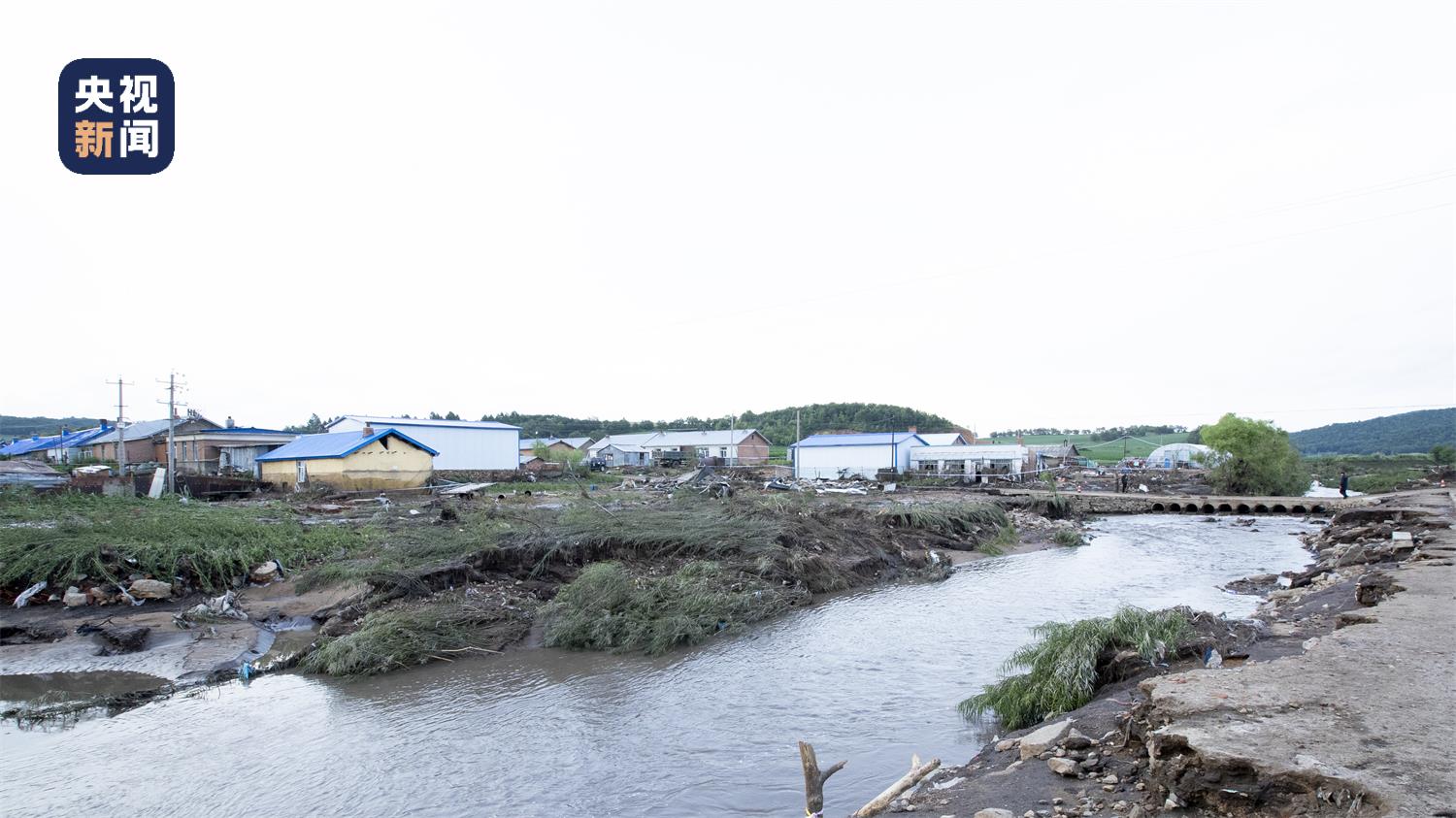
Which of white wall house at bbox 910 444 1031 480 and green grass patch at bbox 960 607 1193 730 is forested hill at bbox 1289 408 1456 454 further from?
green grass patch at bbox 960 607 1193 730

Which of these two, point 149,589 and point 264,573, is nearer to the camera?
point 149,589

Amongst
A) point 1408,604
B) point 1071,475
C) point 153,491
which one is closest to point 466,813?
point 1408,604

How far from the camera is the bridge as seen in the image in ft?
110

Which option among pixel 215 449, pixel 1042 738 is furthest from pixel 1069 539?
pixel 215 449

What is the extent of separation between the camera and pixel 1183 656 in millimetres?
7734

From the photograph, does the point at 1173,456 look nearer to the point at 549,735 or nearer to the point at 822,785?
the point at 549,735

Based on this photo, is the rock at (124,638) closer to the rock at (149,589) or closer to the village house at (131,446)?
the rock at (149,589)

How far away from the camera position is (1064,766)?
5.41m

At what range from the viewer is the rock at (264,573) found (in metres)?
13.7

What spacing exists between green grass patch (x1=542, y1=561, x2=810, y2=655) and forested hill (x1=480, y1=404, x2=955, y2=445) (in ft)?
209

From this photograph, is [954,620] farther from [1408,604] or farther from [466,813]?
[466,813]

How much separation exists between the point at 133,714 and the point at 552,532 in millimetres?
7564

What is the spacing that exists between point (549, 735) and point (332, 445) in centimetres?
3170

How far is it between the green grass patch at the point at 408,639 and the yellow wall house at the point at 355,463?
23.3 meters
